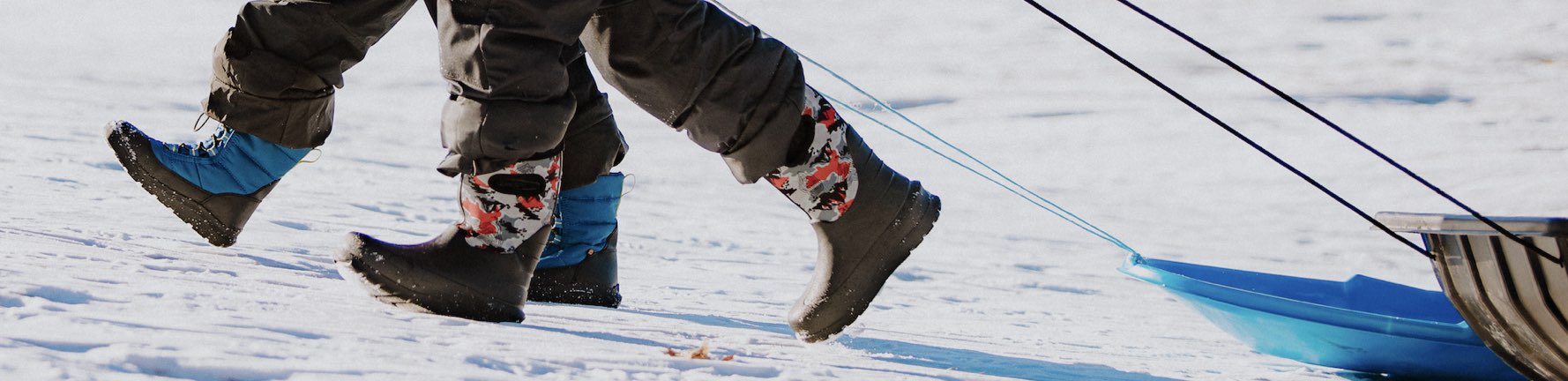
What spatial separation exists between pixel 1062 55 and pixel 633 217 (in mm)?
3855

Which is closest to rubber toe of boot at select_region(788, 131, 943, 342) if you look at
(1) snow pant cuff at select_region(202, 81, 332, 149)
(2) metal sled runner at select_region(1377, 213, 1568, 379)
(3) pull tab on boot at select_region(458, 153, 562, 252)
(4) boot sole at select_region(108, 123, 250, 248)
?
(3) pull tab on boot at select_region(458, 153, 562, 252)

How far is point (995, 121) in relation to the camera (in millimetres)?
6035

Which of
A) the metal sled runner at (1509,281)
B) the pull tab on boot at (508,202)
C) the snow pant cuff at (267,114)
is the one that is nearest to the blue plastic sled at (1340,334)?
the metal sled runner at (1509,281)

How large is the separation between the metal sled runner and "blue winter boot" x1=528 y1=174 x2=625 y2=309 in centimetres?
106

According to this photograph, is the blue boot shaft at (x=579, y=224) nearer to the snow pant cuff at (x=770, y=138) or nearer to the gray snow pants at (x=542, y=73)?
the gray snow pants at (x=542, y=73)

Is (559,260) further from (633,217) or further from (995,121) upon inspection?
(995,121)

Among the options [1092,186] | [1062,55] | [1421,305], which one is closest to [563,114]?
[1421,305]

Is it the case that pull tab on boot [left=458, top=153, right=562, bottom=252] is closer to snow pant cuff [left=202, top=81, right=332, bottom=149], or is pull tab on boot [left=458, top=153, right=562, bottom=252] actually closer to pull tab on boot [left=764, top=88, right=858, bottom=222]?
pull tab on boot [left=764, top=88, right=858, bottom=222]

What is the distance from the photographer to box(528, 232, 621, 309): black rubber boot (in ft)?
6.34

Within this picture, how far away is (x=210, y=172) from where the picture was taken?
190cm

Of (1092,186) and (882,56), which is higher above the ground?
(882,56)

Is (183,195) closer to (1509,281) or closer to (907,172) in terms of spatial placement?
(1509,281)

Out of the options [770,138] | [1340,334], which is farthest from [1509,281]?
[770,138]

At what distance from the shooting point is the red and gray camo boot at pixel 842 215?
5.34 feet
